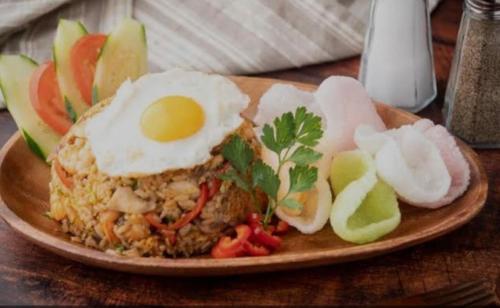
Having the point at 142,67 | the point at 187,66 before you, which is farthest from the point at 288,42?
the point at 142,67

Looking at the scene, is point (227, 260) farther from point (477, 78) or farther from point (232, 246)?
point (477, 78)

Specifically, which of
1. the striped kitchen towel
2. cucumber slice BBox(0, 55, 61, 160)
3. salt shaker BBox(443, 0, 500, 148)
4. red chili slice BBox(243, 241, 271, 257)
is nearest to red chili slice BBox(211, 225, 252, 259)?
red chili slice BBox(243, 241, 271, 257)

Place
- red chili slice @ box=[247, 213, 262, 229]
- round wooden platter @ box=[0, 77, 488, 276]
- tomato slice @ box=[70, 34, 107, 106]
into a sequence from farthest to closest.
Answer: tomato slice @ box=[70, 34, 107, 106], red chili slice @ box=[247, 213, 262, 229], round wooden platter @ box=[0, 77, 488, 276]

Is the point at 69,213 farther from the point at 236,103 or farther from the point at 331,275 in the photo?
the point at 331,275

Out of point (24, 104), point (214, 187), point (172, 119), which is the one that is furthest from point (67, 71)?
point (214, 187)

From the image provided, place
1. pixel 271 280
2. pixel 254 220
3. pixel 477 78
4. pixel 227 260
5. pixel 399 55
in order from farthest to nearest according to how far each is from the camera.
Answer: pixel 399 55 → pixel 477 78 → pixel 254 220 → pixel 271 280 → pixel 227 260

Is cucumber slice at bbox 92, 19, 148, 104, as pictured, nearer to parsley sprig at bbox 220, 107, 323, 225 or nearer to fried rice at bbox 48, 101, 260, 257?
fried rice at bbox 48, 101, 260, 257
